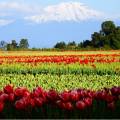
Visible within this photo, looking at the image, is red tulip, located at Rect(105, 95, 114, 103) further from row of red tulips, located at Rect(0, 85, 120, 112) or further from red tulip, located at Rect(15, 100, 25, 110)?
red tulip, located at Rect(15, 100, 25, 110)

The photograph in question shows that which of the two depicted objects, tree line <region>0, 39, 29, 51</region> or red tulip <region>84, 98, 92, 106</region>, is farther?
tree line <region>0, 39, 29, 51</region>

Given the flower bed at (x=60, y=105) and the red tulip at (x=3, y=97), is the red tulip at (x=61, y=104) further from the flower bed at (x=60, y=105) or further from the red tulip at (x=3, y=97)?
the red tulip at (x=3, y=97)

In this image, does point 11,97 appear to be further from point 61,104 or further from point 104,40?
point 104,40

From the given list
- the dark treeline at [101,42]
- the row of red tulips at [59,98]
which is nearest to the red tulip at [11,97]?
the row of red tulips at [59,98]

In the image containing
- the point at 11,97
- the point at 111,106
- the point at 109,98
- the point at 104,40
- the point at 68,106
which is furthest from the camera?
the point at 104,40

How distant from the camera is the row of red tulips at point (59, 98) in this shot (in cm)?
561

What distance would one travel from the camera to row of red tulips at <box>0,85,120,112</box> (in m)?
5.61

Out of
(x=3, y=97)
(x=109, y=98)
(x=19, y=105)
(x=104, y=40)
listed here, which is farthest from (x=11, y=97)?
(x=104, y=40)

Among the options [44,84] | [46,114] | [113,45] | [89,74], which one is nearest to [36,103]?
[46,114]

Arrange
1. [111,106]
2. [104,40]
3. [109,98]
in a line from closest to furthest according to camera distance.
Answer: [111,106] < [109,98] < [104,40]

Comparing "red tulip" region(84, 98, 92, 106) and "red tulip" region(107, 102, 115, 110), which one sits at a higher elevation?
"red tulip" region(84, 98, 92, 106)

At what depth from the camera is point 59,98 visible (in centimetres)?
591

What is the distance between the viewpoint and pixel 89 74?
2138 cm

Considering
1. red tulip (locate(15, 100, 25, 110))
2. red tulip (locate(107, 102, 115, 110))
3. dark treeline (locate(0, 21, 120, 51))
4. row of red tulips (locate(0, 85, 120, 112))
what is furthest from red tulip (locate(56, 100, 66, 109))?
dark treeline (locate(0, 21, 120, 51))
